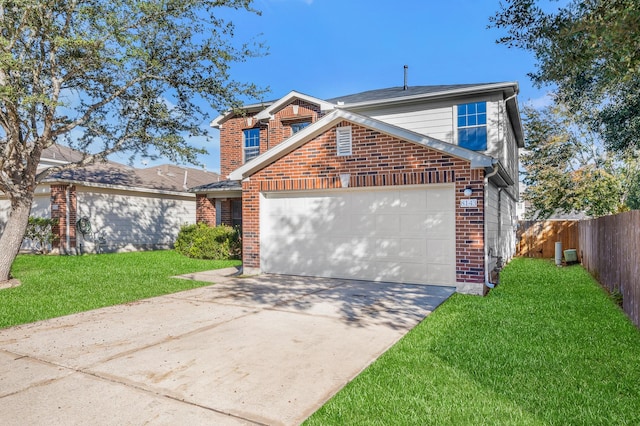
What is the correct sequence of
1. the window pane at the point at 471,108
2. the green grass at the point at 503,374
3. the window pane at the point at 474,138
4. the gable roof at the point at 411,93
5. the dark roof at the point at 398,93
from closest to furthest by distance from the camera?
1. the green grass at the point at 503,374
2. the gable roof at the point at 411,93
3. the window pane at the point at 474,138
4. the window pane at the point at 471,108
5. the dark roof at the point at 398,93

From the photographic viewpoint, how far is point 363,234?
954cm

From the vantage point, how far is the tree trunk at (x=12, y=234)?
933 cm

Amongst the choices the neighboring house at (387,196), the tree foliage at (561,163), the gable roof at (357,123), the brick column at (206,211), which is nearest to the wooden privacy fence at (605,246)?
the neighboring house at (387,196)

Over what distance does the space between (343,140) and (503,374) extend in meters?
6.60

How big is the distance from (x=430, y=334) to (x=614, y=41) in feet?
13.6

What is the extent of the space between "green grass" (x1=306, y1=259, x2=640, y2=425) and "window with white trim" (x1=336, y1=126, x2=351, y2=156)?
4.47 m

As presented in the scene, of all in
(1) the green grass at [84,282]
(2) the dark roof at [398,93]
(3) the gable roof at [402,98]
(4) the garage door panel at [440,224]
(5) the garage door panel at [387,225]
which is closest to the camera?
(1) the green grass at [84,282]

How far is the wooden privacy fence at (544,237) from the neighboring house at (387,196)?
577 centimetres

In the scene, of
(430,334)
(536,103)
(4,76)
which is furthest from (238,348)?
(536,103)

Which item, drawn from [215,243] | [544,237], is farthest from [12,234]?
[544,237]

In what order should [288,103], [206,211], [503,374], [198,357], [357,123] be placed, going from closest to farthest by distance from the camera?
1. [503,374]
2. [198,357]
3. [357,123]
4. [288,103]
5. [206,211]

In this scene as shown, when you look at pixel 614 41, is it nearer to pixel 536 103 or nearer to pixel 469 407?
pixel 469 407

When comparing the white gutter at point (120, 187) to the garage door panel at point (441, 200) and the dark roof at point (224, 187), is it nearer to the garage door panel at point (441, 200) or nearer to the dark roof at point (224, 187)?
the dark roof at point (224, 187)

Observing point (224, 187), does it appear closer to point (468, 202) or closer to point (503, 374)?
point (468, 202)
